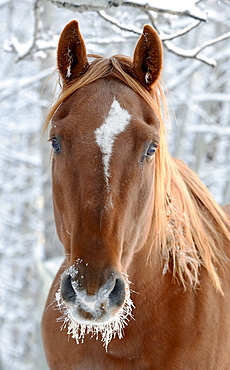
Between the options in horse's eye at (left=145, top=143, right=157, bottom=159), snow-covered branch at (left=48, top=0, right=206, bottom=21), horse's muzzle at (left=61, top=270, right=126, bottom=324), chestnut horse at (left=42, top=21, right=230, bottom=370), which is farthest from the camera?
snow-covered branch at (left=48, top=0, right=206, bottom=21)

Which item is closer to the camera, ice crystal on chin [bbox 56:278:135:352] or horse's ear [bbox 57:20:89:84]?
ice crystal on chin [bbox 56:278:135:352]

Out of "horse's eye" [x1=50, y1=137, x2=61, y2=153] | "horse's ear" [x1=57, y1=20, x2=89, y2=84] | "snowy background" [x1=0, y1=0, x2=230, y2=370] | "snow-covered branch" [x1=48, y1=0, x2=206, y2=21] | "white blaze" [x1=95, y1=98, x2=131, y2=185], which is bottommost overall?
"snowy background" [x1=0, y1=0, x2=230, y2=370]

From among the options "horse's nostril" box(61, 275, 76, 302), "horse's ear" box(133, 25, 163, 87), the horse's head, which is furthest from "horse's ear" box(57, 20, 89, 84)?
"horse's nostril" box(61, 275, 76, 302)

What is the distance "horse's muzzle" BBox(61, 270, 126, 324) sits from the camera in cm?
149

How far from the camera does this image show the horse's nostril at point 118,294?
1546mm

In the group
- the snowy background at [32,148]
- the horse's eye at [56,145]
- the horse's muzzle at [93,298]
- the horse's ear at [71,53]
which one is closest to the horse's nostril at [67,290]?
the horse's muzzle at [93,298]

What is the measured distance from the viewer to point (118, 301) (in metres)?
1.55

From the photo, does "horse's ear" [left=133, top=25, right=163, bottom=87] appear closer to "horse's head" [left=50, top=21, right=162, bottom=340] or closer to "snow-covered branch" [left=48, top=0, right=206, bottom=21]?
"horse's head" [left=50, top=21, right=162, bottom=340]

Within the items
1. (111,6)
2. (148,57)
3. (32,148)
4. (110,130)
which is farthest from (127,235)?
(32,148)

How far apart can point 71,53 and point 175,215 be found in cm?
96

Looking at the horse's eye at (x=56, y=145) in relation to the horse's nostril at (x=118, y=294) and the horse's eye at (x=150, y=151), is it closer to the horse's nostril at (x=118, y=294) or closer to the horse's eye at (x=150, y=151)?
the horse's eye at (x=150, y=151)

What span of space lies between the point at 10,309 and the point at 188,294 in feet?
32.7

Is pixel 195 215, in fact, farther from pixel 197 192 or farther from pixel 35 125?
pixel 35 125

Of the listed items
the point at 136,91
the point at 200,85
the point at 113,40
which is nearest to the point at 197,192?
the point at 136,91
